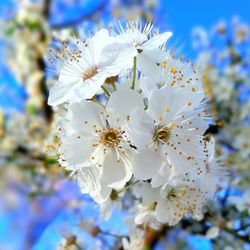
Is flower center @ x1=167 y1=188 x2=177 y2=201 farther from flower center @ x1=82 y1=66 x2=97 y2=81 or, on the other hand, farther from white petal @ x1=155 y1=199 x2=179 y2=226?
flower center @ x1=82 y1=66 x2=97 y2=81

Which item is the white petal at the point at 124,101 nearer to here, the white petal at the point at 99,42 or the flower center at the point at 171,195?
the white petal at the point at 99,42

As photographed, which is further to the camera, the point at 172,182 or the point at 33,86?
the point at 33,86

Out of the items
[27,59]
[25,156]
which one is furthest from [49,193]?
[27,59]

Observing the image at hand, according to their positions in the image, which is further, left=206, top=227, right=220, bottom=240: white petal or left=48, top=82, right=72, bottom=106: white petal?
left=206, top=227, right=220, bottom=240: white petal

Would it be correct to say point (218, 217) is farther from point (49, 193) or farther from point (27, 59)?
point (27, 59)

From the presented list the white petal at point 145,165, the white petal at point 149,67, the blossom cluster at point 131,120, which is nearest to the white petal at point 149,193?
the blossom cluster at point 131,120

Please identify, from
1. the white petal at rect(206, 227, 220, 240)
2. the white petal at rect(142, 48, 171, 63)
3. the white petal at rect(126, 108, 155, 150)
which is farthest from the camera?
the white petal at rect(206, 227, 220, 240)

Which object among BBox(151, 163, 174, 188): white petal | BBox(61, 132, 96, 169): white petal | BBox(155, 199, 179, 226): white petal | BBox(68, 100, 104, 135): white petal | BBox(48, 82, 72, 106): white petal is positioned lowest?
BBox(155, 199, 179, 226): white petal

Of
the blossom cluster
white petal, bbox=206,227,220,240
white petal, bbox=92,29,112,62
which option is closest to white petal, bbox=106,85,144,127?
the blossom cluster

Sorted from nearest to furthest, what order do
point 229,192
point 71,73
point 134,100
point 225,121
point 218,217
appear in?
point 134,100 < point 71,73 < point 218,217 < point 229,192 < point 225,121
